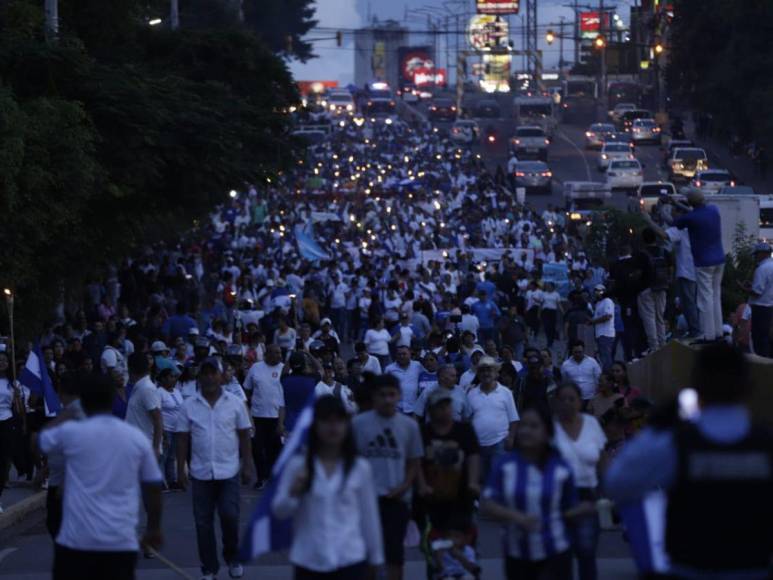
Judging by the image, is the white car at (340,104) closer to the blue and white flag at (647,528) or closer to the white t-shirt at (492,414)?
the white t-shirt at (492,414)

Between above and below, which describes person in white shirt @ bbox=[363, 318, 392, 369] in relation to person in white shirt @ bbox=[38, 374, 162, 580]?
below

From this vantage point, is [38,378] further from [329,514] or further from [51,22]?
[51,22]

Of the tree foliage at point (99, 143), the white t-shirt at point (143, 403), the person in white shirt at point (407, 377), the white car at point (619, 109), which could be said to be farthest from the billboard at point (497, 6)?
the white t-shirt at point (143, 403)

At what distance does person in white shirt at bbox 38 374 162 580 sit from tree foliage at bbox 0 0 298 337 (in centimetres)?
1363

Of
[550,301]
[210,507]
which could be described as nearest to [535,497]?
[210,507]

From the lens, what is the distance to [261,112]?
115 ft

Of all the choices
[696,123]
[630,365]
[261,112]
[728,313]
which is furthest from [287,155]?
[696,123]

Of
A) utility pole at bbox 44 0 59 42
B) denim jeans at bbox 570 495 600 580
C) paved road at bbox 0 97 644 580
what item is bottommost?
paved road at bbox 0 97 644 580

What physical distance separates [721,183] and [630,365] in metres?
44.2

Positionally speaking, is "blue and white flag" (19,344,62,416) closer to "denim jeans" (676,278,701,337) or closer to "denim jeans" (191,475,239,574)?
"denim jeans" (191,475,239,574)

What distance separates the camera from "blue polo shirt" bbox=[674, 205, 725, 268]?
15.7 meters

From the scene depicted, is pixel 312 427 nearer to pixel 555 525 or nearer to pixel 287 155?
pixel 555 525

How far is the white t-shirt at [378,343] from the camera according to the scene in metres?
25.3

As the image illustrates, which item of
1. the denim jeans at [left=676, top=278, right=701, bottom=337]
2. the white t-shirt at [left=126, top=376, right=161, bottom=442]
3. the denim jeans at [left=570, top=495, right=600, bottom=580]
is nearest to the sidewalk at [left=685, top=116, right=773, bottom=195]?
the denim jeans at [left=676, top=278, right=701, bottom=337]
